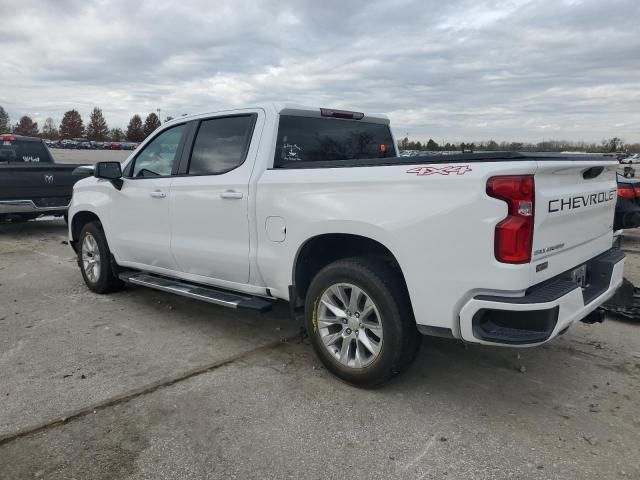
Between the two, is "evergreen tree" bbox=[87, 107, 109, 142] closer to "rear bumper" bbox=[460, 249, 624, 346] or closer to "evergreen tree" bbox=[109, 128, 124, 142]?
"evergreen tree" bbox=[109, 128, 124, 142]

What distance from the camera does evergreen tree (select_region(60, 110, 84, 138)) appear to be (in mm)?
119562

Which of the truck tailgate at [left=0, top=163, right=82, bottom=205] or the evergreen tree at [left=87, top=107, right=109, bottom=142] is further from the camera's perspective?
the evergreen tree at [left=87, top=107, right=109, bottom=142]

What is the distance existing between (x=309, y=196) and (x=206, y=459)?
1769 millimetres

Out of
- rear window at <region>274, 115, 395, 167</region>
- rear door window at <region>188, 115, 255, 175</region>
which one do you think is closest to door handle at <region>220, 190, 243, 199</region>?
rear door window at <region>188, 115, 255, 175</region>

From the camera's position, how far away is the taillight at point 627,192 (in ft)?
27.6

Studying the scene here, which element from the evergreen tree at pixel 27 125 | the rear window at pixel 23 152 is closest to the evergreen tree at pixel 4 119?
the evergreen tree at pixel 27 125

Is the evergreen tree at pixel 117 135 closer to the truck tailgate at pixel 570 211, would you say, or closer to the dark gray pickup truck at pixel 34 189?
the dark gray pickup truck at pixel 34 189

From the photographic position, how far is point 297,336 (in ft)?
15.8

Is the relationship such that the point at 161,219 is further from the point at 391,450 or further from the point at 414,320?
the point at 391,450

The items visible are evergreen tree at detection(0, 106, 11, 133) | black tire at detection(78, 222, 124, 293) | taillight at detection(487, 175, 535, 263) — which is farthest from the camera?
evergreen tree at detection(0, 106, 11, 133)

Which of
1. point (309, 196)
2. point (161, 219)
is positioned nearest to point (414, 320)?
point (309, 196)

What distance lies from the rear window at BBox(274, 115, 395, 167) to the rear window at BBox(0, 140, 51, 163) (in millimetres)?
9150

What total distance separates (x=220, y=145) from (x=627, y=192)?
22.3ft

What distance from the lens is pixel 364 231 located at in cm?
345
